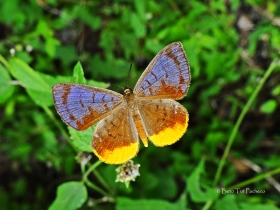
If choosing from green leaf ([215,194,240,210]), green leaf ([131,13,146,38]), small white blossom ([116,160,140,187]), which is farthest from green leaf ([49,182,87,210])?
green leaf ([131,13,146,38])

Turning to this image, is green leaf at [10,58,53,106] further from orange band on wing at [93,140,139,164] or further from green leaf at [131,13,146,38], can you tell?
green leaf at [131,13,146,38]

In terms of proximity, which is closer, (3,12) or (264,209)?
(264,209)

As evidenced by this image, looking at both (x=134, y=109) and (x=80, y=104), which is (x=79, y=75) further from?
(x=134, y=109)

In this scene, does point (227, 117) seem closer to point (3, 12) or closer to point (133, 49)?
point (133, 49)

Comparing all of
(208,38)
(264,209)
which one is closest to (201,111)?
(208,38)

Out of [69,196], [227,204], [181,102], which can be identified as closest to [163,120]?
[69,196]
